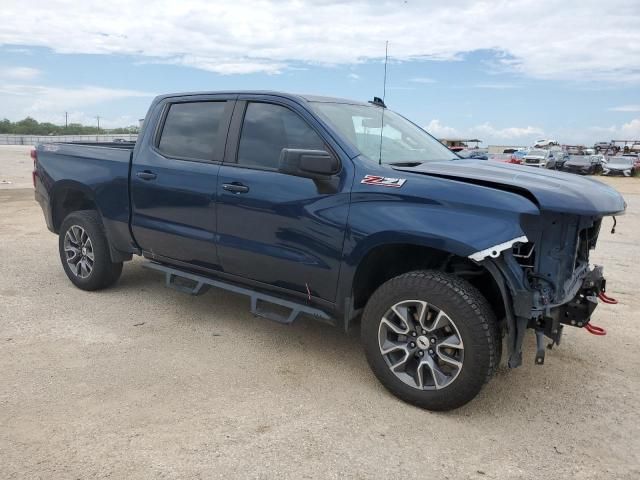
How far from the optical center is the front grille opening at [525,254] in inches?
126

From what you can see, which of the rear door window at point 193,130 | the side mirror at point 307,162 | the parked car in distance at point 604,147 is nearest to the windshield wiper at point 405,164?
the side mirror at point 307,162

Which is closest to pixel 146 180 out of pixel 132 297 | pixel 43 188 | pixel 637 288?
pixel 132 297

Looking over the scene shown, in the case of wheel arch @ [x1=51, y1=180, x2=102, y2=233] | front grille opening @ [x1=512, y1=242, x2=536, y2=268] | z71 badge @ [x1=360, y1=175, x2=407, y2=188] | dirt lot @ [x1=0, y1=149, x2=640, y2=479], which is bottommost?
dirt lot @ [x1=0, y1=149, x2=640, y2=479]

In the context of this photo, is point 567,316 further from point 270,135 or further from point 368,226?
point 270,135

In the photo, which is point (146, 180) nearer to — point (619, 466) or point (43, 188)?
point (43, 188)

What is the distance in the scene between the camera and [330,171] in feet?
11.6

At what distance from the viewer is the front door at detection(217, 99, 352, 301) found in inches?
144

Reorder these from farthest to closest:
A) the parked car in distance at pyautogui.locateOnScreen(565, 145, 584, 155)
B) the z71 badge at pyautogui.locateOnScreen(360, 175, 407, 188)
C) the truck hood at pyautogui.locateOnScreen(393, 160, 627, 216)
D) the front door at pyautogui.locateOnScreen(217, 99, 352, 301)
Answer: the parked car in distance at pyautogui.locateOnScreen(565, 145, 584, 155), the front door at pyautogui.locateOnScreen(217, 99, 352, 301), the z71 badge at pyautogui.locateOnScreen(360, 175, 407, 188), the truck hood at pyautogui.locateOnScreen(393, 160, 627, 216)

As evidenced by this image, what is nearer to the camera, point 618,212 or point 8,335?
point 618,212

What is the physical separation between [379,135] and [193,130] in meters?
1.56

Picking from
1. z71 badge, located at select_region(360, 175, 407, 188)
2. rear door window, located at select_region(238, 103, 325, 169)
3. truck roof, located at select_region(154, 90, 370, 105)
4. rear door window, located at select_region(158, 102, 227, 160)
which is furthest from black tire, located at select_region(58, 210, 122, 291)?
z71 badge, located at select_region(360, 175, 407, 188)

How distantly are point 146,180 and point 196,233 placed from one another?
733mm

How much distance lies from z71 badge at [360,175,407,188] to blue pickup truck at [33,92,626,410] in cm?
1

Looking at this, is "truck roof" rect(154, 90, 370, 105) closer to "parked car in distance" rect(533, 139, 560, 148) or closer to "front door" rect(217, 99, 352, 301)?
"front door" rect(217, 99, 352, 301)
